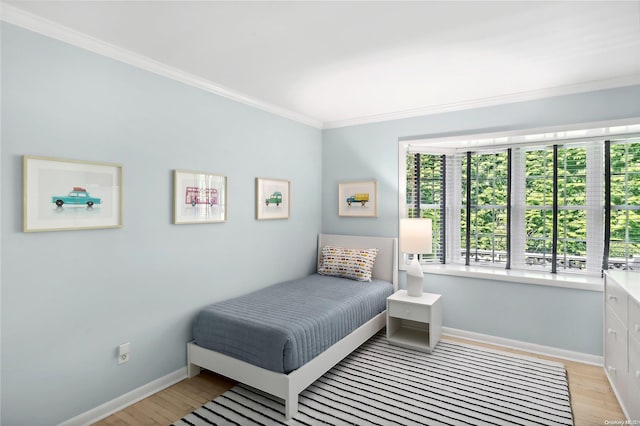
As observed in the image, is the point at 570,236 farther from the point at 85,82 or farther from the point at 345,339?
the point at 85,82

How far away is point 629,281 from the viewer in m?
2.43

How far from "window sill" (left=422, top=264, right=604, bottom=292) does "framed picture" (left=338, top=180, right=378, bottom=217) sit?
0.93 meters

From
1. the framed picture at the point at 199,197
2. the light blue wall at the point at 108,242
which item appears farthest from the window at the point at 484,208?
the framed picture at the point at 199,197

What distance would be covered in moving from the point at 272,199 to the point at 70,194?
1903mm

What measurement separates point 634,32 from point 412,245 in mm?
2174

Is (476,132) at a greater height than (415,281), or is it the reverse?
(476,132)

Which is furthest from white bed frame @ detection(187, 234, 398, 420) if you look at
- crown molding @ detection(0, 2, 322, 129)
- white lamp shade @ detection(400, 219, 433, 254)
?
crown molding @ detection(0, 2, 322, 129)

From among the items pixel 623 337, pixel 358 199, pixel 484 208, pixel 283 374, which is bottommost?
pixel 283 374

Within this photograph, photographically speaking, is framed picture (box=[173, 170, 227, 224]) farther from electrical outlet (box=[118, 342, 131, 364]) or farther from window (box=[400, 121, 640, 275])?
window (box=[400, 121, 640, 275])

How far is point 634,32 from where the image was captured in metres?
2.17

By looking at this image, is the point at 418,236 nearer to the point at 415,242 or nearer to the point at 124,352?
the point at 415,242

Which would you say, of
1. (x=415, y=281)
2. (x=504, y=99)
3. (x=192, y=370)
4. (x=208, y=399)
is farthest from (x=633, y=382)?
(x=192, y=370)

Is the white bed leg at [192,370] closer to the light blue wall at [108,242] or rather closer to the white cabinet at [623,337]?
the light blue wall at [108,242]

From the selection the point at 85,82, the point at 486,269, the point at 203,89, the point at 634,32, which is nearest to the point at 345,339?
the point at 486,269
